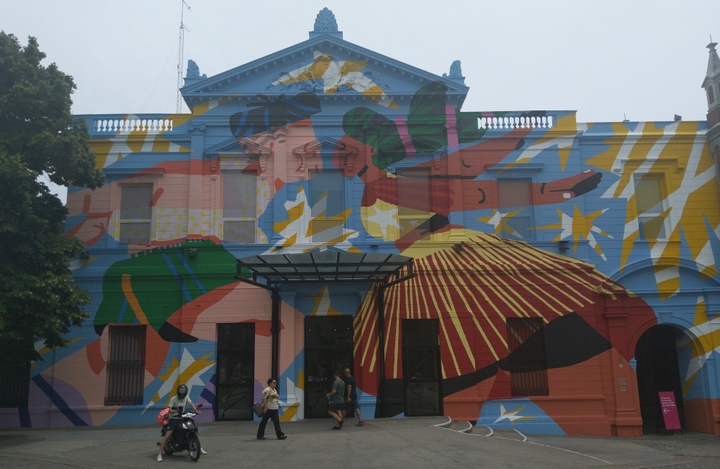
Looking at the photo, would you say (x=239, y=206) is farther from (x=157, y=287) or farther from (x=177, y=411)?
(x=177, y=411)

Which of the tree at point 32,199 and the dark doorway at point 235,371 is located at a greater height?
the tree at point 32,199

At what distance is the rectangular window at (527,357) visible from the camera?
18812 mm

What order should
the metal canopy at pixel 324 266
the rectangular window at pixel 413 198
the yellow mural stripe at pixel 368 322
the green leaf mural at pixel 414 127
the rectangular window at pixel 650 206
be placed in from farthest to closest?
the rectangular window at pixel 650 206 < the green leaf mural at pixel 414 127 < the rectangular window at pixel 413 198 < the yellow mural stripe at pixel 368 322 < the metal canopy at pixel 324 266

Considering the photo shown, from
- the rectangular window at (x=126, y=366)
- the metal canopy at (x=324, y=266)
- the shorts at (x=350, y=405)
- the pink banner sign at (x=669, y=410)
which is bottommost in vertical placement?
the pink banner sign at (x=669, y=410)

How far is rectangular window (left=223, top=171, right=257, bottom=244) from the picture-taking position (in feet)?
63.7

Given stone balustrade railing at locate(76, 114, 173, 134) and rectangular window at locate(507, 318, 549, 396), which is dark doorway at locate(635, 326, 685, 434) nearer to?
rectangular window at locate(507, 318, 549, 396)

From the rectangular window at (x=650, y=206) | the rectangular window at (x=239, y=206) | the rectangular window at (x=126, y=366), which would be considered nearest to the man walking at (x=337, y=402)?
the rectangular window at (x=239, y=206)

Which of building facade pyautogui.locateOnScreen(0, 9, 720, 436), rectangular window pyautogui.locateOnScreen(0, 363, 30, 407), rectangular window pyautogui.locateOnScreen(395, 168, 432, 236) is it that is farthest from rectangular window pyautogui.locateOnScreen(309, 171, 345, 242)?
rectangular window pyautogui.locateOnScreen(0, 363, 30, 407)

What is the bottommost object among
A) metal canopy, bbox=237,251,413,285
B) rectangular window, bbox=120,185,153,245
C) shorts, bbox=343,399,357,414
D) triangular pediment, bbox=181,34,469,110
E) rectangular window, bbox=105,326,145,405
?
shorts, bbox=343,399,357,414

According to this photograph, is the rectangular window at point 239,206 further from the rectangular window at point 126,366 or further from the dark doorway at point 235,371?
the rectangular window at point 126,366

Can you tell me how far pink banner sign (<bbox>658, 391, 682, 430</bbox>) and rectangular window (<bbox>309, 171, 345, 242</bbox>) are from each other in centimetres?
1098

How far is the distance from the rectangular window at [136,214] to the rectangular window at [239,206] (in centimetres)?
240

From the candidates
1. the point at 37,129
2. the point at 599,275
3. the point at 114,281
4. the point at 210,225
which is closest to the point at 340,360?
the point at 210,225

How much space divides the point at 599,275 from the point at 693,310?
3.09 m
